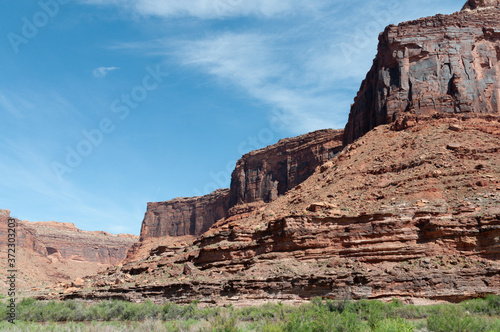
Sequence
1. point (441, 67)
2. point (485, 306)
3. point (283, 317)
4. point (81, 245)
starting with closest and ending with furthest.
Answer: point (283, 317) → point (485, 306) → point (441, 67) → point (81, 245)

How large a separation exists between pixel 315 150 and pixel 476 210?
4902 cm

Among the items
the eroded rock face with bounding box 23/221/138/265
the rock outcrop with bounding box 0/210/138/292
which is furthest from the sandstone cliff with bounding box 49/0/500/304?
the eroded rock face with bounding box 23/221/138/265

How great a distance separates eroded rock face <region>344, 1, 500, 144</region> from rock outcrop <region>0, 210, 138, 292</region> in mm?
63501

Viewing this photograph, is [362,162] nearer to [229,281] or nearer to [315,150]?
[229,281]

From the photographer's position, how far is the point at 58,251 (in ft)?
458

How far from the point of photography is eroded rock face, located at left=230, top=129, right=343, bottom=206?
7394 cm

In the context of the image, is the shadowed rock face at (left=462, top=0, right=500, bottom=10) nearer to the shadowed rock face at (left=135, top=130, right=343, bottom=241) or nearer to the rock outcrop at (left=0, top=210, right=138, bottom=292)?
the shadowed rock face at (left=135, top=130, right=343, bottom=241)

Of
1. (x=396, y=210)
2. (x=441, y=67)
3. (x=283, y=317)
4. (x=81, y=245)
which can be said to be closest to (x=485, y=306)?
(x=283, y=317)

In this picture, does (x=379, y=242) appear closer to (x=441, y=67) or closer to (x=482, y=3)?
(x=441, y=67)

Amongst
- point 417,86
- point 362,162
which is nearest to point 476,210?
point 362,162

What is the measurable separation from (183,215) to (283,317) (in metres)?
98.0

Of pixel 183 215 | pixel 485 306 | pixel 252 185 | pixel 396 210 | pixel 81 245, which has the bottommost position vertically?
pixel 485 306

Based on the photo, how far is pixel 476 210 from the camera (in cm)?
2591

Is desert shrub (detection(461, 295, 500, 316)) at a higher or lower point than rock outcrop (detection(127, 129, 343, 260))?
lower
